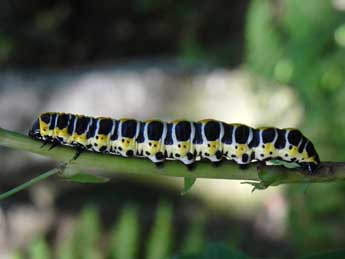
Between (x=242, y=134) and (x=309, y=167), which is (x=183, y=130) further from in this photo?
(x=309, y=167)

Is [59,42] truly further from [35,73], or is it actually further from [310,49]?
[310,49]

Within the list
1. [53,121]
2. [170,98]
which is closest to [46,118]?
[53,121]

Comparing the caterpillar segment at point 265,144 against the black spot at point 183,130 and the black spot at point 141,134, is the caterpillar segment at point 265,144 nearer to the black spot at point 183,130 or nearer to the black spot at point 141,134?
the black spot at point 183,130

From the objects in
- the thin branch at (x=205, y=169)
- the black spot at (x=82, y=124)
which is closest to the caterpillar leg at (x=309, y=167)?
the thin branch at (x=205, y=169)

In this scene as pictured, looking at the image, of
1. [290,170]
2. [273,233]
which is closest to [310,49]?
[273,233]

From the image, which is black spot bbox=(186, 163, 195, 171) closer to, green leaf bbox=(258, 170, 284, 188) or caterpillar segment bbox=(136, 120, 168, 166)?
green leaf bbox=(258, 170, 284, 188)

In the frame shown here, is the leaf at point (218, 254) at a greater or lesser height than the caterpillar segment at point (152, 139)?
lesser
